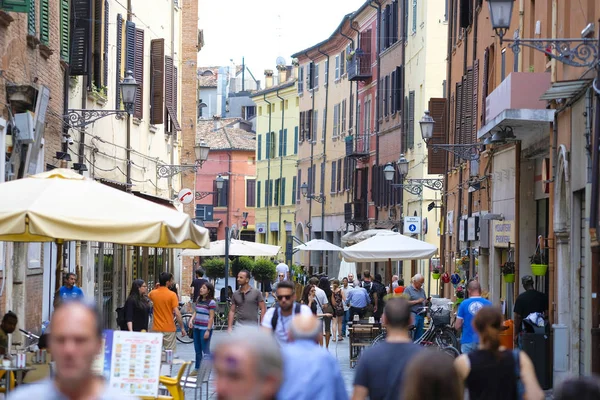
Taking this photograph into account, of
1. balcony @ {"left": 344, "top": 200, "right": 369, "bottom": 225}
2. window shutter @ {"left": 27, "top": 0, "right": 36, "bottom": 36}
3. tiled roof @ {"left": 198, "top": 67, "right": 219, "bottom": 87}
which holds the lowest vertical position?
balcony @ {"left": 344, "top": 200, "right": 369, "bottom": 225}

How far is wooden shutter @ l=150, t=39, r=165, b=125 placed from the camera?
32250mm

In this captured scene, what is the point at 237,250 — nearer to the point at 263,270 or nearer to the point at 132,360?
the point at 263,270

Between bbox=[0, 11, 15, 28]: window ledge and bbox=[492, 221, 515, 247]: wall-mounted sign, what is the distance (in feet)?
35.7

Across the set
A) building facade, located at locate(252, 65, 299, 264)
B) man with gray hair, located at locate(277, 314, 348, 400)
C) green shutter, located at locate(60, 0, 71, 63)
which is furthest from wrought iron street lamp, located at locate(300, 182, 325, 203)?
man with gray hair, located at locate(277, 314, 348, 400)

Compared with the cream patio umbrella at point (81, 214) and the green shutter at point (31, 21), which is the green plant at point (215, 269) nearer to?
the green shutter at point (31, 21)

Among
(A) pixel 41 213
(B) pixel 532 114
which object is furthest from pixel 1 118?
(B) pixel 532 114

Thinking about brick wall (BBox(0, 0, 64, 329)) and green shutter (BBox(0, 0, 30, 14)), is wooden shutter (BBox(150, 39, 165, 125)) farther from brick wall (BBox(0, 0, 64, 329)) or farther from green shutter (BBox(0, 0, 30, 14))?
green shutter (BBox(0, 0, 30, 14))

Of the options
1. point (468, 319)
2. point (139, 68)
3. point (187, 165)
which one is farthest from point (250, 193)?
point (468, 319)

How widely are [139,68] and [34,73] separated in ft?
36.4

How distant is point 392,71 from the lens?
1914 inches

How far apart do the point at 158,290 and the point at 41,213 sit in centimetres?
728

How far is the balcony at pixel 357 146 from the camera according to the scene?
5361 cm

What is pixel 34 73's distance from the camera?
728 inches

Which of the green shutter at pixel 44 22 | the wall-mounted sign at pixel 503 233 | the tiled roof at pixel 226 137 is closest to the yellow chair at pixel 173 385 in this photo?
the green shutter at pixel 44 22
